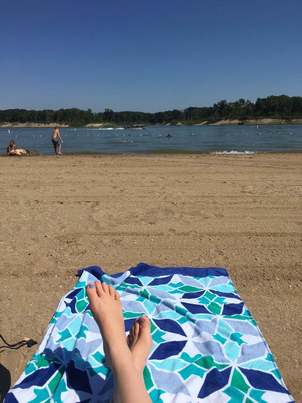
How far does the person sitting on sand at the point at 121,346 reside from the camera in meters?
1.65

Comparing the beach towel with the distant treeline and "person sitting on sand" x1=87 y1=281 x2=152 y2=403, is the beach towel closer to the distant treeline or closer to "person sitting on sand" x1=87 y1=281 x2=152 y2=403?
"person sitting on sand" x1=87 y1=281 x2=152 y2=403

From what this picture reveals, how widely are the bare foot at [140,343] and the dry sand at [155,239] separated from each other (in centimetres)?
82

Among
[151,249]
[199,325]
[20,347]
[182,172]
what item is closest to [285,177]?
[182,172]

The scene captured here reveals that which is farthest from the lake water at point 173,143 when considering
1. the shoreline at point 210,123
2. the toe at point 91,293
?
the shoreline at point 210,123

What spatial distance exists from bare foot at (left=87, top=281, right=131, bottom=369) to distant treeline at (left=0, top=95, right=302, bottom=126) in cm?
11567

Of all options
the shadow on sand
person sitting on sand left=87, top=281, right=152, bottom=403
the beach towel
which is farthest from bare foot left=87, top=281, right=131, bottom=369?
the shadow on sand

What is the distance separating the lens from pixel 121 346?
1.86 m

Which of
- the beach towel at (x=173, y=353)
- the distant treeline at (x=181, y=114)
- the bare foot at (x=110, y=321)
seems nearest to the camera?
the bare foot at (x=110, y=321)

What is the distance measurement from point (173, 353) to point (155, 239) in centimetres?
227

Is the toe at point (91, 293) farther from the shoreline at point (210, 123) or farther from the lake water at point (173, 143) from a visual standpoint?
the shoreline at point (210, 123)

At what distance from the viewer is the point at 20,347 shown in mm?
2594

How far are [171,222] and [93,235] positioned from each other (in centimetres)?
107

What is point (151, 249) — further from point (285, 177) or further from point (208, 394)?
point (285, 177)

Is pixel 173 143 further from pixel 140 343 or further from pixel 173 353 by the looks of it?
pixel 140 343
